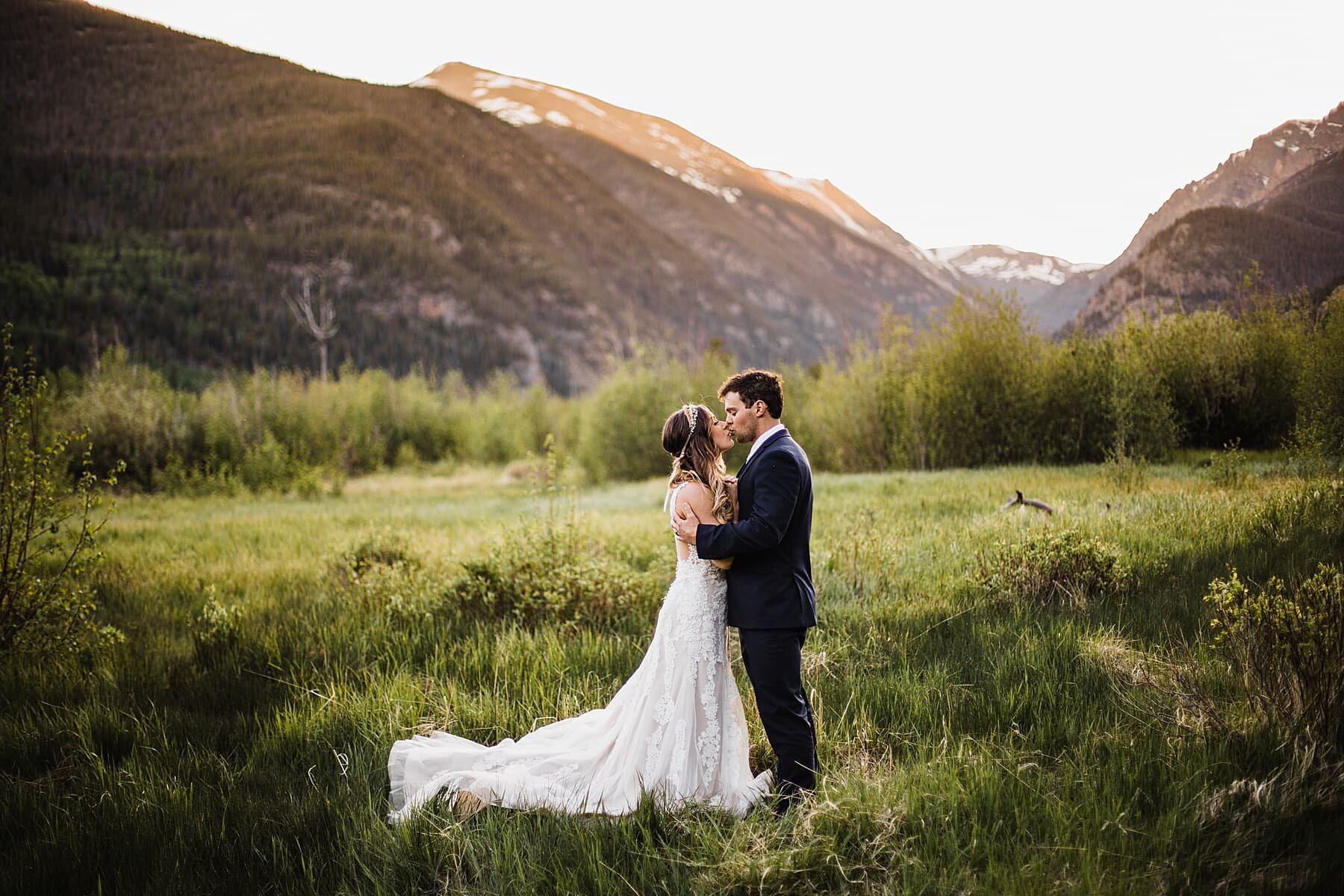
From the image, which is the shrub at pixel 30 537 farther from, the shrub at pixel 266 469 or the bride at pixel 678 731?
the shrub at pixel 266 469

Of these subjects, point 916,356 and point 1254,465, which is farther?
point 916,356

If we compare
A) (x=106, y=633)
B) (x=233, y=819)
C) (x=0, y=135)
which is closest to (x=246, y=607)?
(x=106, y=633)

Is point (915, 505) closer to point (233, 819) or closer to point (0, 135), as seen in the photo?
point (233, 819)

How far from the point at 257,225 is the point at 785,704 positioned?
121m

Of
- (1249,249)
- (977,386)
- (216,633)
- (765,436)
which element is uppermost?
(1249,249)

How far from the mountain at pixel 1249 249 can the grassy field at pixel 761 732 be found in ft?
9.11

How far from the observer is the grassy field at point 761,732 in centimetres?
312

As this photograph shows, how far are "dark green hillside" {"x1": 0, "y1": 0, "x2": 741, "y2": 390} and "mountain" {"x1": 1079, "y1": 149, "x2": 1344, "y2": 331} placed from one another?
2959 inches

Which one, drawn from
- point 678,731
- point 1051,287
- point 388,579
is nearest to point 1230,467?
point 678,731

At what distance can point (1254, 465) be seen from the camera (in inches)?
311

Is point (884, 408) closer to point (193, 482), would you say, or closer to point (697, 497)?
point (697, 497)

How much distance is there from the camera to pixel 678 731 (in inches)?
150

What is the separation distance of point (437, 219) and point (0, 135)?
193 feet

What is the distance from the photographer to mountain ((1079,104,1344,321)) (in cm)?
842
